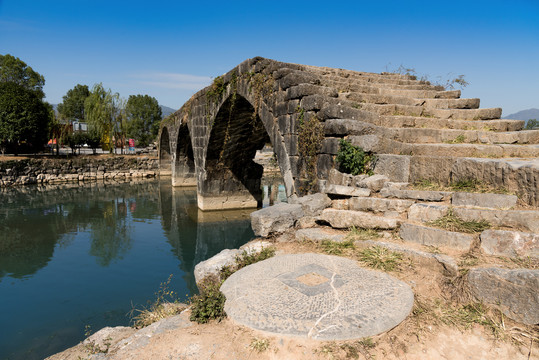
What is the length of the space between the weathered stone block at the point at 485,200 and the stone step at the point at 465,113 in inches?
132

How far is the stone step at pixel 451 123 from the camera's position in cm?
568

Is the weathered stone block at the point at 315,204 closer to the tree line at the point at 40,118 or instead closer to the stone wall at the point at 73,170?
the stone wall at the point at 73,170

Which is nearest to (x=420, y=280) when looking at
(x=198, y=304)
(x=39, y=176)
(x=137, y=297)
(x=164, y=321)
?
(x=198, y=304)

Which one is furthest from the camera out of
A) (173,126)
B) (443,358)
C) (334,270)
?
(173,126)

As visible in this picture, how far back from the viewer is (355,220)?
389 centimetres

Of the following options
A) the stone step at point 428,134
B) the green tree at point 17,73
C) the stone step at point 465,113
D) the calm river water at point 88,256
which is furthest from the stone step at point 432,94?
the green tree at point 17,73

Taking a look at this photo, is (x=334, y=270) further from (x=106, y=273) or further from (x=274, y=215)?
(x=106, y=273)

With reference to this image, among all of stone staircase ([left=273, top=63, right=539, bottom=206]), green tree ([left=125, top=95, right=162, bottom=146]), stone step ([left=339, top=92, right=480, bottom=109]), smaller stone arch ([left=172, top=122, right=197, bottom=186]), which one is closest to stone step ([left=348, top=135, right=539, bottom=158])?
stone staircase ([left=273, top=63, right=539, bottom=206])

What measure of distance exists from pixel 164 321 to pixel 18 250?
8923mm

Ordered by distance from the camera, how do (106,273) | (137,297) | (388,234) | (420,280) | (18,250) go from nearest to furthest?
(420,280), (388,234), (137,297), (106,273), (18,250)

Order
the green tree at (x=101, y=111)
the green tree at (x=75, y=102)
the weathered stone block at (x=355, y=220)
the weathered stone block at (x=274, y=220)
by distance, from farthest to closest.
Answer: the green tree at (x=75, y=102) < the green tree at (x=101, y=111) < the weathered stone block at (x=274, y=220) < the weathered stone block at (x=355, y=220)

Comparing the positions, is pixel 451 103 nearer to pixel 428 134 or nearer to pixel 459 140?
pixel 459 140

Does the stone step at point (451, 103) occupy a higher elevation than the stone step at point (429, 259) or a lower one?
higher

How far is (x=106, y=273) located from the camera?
749cm
